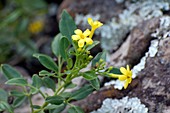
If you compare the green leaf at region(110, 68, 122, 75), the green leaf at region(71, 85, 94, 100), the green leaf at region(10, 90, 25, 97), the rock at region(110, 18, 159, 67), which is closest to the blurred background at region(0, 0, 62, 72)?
the rock at region(110, 18, 159, 67)

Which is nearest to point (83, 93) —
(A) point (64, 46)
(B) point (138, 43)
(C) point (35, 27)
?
(A) point (64, 46)

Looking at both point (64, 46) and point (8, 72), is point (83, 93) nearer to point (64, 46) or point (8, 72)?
point (64, 46)

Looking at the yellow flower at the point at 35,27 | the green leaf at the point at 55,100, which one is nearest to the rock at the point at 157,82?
the green leaf at the point at 55,100

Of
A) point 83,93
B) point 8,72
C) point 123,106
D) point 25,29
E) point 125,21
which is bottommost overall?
point 123,106

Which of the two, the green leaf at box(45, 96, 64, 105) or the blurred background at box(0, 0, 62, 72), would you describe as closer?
the green leaf at box(45, 96, 64, 105)

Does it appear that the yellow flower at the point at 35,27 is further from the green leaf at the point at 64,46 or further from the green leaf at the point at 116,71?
the green leaf at the point at 116,71

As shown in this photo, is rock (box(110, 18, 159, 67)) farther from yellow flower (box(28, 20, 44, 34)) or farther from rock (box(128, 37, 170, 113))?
yellow flower (box(28, 20, 44, 34))
